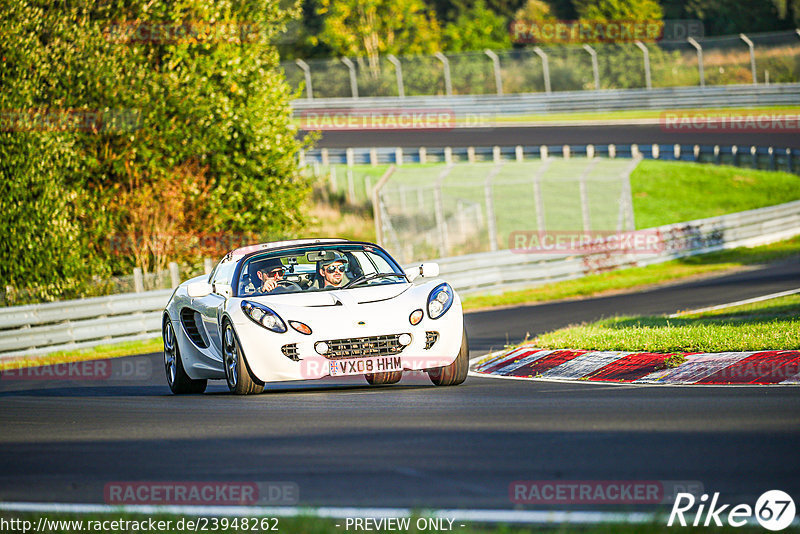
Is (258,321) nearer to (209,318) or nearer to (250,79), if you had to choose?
(209,318)

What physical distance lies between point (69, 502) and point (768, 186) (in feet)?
112

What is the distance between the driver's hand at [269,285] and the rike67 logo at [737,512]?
20.4 ft

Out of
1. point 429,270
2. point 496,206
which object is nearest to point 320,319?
point 429,270

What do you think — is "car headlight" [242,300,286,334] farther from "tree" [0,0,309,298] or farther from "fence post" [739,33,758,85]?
"fence post" [739,33,758,85]

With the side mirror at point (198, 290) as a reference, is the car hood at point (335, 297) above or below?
above

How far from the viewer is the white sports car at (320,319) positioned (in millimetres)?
9641

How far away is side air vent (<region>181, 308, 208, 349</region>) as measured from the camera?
11.2m

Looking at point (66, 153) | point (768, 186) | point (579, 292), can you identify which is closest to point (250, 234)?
point (66, 153)

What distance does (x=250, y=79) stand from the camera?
26.5 m

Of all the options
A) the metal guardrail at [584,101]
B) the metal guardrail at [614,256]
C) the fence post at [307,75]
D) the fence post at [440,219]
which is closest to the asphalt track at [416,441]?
the metal guardrail at [614,256]

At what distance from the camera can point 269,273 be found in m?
11.0

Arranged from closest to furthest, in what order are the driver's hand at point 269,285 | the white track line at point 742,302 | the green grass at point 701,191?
the driver's hand at point 269,285
the white track line at point 742,302
the green grass at point 701,191

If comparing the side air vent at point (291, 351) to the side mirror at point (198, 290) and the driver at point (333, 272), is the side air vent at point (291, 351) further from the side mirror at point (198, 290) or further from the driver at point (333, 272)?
the side mirror at point (198, 290)

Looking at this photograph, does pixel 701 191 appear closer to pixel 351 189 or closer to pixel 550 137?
pixel 550 137
